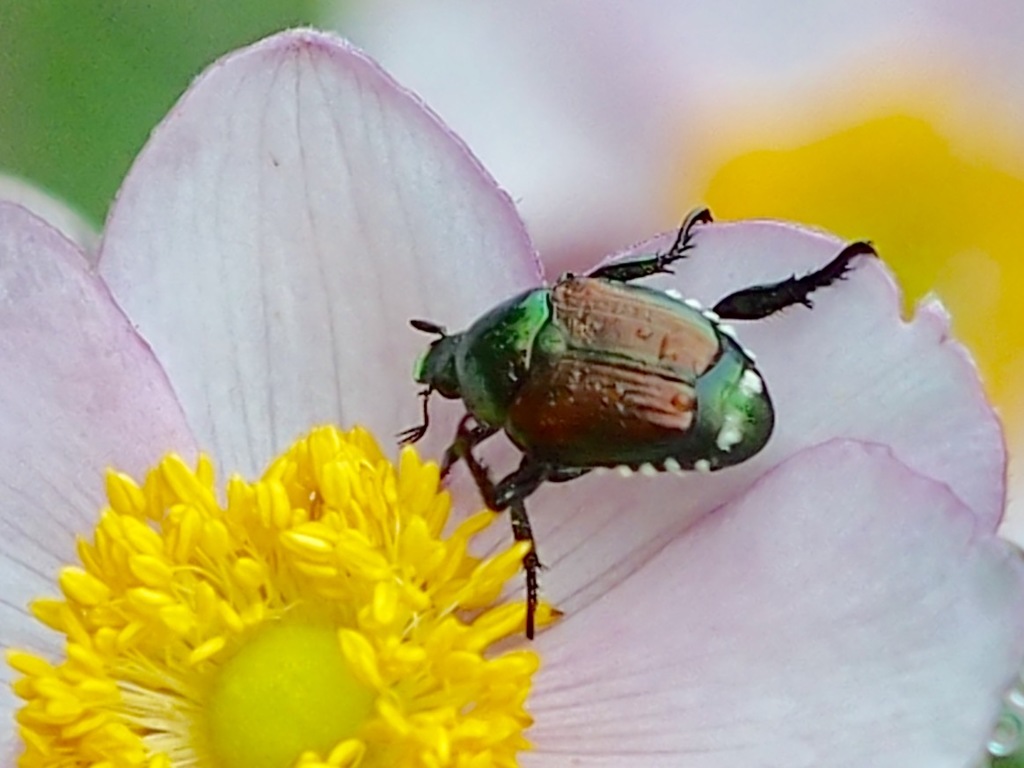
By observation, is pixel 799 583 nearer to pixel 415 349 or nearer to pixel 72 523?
pixel 415 349

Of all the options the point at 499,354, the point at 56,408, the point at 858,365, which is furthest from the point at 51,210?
the point at 858,365

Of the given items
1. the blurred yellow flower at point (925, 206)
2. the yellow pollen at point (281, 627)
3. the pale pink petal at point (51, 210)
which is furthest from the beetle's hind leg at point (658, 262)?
the blurred yellow flower at point (925, 206)

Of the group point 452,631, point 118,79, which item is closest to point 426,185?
point 452,631

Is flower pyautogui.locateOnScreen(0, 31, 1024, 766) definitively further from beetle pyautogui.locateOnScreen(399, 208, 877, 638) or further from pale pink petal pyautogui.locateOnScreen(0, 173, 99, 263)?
pale pink petal pyautogui.locateOnScreen(0, 173, 99, 263)

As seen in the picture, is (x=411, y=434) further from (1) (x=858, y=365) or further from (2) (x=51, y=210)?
(2) (x=51, y=210)

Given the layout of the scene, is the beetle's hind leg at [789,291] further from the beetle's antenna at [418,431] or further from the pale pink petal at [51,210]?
the pale pink petal at [51,210]

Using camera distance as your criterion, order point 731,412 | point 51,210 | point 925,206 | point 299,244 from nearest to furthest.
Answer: point 731,412
point 299,244
point 51,210
point 925,206
